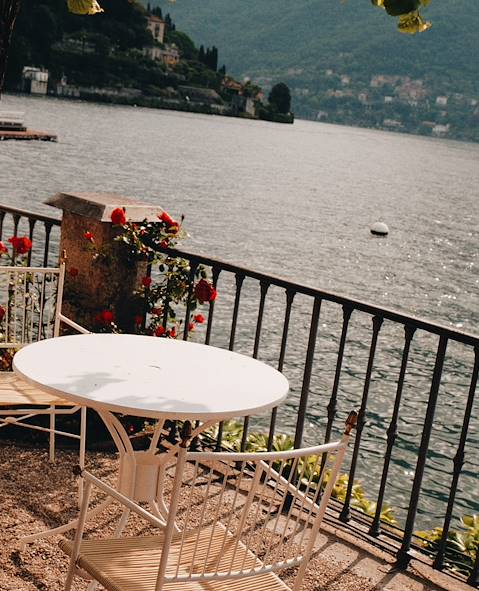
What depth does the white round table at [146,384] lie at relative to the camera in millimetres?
2910

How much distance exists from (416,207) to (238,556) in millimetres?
59988

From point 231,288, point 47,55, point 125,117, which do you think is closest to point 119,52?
point 47,55

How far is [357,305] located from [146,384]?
1423 millimetres

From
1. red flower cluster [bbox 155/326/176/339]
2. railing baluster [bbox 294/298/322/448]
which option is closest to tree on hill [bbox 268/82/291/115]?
red flower cluster [bbox 155/326/176/339]

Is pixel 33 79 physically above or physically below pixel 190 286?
above

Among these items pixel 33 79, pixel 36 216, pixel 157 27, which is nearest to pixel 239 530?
pixel 36 216

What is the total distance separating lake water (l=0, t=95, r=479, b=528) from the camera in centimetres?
3106

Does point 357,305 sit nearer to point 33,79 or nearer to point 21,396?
point 21,396

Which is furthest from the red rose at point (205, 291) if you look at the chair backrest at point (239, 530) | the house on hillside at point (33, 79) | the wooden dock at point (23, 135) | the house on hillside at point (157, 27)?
the house on hillside at point (157, 27)

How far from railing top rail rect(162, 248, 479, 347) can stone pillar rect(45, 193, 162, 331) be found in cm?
41

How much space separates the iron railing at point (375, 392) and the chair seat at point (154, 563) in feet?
2.24

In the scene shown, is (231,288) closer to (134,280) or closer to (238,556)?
(134,280)

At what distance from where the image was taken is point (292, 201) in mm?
55812

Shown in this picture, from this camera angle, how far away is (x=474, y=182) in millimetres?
91062
